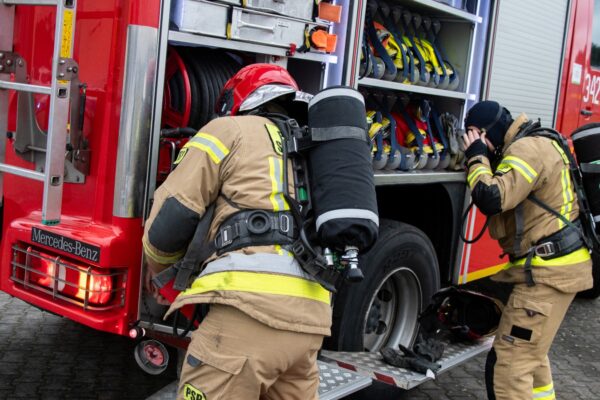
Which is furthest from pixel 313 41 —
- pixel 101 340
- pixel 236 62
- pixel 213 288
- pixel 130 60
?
pixel 101 340

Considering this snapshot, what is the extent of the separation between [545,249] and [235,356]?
6.27 feet

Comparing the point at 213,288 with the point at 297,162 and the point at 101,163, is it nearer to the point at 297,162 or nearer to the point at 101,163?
the point at 297,162

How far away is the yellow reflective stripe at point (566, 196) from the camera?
11.8 ft

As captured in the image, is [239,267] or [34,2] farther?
[34,2]

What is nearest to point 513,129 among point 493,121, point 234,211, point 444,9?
point 493,121

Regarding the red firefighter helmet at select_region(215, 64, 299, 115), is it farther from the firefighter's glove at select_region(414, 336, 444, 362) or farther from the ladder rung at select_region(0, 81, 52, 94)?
the firefighter's glove at select_region(414, 336, 444, 362)

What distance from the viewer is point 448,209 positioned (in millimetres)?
4383

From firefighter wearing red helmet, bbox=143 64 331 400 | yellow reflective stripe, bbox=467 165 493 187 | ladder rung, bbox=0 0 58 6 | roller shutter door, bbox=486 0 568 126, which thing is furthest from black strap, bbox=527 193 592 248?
ladder rung, bbox=0 0 58 6

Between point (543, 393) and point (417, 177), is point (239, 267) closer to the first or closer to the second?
point (417, 177)

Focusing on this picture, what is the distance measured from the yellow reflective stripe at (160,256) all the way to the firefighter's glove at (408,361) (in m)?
1.55

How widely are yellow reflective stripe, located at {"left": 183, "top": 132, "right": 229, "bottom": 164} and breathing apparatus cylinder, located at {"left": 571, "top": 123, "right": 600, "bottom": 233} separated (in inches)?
83.9

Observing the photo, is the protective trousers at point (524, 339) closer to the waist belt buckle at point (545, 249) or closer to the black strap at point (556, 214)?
the waist belt buckle at point (545, 249)

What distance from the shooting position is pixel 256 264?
2287 mm

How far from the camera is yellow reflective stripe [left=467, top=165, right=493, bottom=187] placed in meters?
3.58
